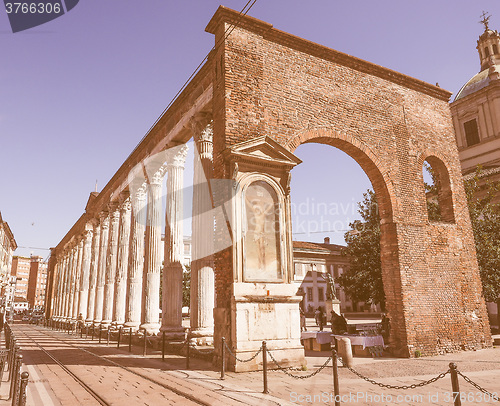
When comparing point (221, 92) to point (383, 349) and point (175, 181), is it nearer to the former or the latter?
point (175, 181)

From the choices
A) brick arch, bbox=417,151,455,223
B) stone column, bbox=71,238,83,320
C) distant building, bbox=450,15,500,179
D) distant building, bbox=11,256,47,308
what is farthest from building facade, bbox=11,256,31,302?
brick arch, bbox=417,151,455,223

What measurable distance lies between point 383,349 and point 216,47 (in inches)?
380

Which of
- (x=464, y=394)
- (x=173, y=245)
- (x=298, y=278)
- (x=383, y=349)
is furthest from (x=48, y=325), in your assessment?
(x=464, y=394)

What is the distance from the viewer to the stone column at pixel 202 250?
1112 cm

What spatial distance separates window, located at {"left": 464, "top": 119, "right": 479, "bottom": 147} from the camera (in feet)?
112

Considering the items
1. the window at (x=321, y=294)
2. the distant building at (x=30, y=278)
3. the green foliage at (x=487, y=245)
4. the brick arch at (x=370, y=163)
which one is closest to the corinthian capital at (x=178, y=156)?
the brick arch at (x=370, y=163)

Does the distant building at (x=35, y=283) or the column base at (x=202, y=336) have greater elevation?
the distant building at (x=35, y=283)

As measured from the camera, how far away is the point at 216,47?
1026 centimetres

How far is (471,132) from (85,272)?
34496 mm

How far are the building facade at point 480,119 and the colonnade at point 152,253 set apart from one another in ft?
85.6

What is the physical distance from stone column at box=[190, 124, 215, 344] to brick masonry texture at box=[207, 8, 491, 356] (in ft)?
7.48

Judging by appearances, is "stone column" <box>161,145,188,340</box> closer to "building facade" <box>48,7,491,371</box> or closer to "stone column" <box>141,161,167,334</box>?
"building facade" <box>48,7,491,371</box>

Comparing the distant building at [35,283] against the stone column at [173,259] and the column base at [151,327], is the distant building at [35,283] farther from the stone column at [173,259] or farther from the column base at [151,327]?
Result: the stone column at [173,259]

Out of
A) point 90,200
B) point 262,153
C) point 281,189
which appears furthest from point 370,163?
point 90,200
